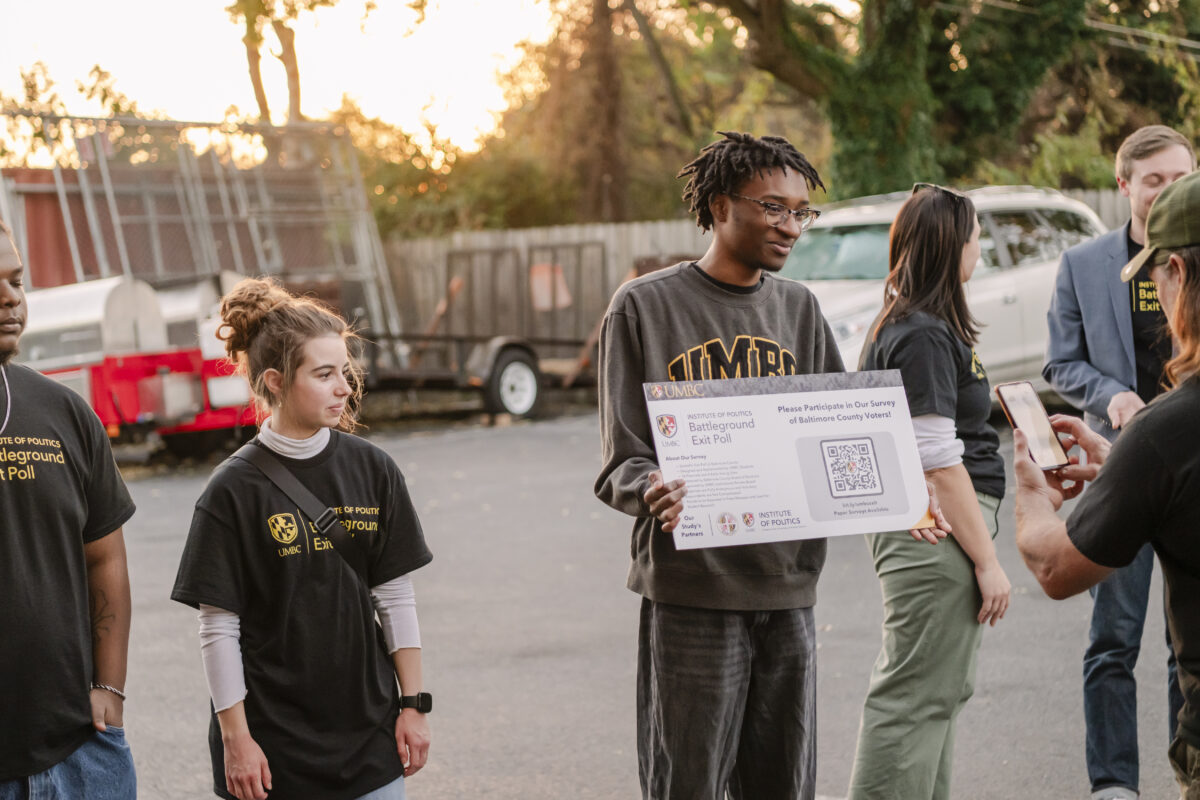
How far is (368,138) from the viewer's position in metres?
31.6

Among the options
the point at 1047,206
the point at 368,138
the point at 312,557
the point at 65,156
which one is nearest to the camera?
the point at 312,557

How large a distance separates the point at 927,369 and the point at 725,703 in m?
1.05

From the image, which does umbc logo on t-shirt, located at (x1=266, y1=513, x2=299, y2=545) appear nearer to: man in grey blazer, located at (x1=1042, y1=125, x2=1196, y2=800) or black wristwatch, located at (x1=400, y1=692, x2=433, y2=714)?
black wristwatch, located at (x1=400, y1=692, x2=433, y2=714)

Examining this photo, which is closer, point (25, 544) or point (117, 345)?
point (25, 544)

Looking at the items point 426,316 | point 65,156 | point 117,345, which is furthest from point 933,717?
point 426,316

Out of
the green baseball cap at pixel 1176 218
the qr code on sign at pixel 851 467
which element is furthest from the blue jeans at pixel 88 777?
the green baseball cap at pixel 1176 218

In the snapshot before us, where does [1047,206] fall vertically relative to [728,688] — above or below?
above

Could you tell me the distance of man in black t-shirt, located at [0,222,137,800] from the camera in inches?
97.8

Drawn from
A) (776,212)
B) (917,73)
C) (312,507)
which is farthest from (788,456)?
(917,73)

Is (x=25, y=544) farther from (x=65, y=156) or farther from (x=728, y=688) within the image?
(x=65, y=156)

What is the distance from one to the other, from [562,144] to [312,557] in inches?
971

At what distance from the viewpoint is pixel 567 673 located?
5.85 metres

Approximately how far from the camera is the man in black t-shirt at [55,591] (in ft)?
8.15

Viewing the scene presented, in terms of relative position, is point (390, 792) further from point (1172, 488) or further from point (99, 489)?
point (1172, 488)
